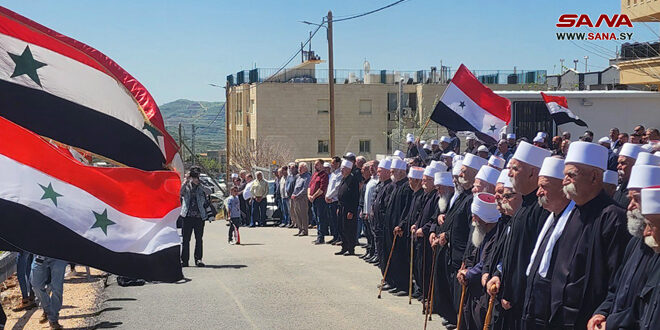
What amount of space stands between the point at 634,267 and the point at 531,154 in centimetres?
228

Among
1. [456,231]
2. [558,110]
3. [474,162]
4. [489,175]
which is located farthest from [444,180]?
[558,110]

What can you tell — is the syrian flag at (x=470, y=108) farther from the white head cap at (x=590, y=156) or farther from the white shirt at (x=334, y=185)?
the white head cap at (x=590, y=156)

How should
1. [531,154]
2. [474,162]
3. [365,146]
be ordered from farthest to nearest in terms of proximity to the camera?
1. [365,146]
2. [474,162]
3. [531,154]

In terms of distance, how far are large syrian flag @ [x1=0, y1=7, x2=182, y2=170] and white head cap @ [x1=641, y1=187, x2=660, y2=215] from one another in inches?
186

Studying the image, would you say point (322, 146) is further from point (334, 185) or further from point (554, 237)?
point (554, 237)

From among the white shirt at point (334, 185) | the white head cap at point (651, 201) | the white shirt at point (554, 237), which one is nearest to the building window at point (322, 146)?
the white shirt at point (334, 185)

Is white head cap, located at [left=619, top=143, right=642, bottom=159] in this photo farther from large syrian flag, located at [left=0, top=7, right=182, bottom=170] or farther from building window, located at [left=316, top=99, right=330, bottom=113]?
building window, located at [left=316, top=99, right=330, bottom=113]

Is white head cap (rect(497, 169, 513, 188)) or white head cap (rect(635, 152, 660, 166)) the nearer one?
white head cap (rect(635, 152, 660, 166))

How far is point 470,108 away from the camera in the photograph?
1652 cm

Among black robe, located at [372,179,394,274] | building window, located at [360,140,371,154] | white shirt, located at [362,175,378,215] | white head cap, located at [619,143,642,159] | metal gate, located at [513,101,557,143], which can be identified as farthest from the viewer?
building window, located at [360,140,371,154]

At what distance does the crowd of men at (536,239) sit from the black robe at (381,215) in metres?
0.55

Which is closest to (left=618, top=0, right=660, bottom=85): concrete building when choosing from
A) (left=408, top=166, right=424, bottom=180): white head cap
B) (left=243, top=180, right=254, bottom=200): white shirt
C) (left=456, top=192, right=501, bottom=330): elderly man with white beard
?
(left=243, top=180, right=254, bottom=200): white shirt

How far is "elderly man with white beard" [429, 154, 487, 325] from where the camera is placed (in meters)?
10.1

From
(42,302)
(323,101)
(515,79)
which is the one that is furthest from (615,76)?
(42,302)
